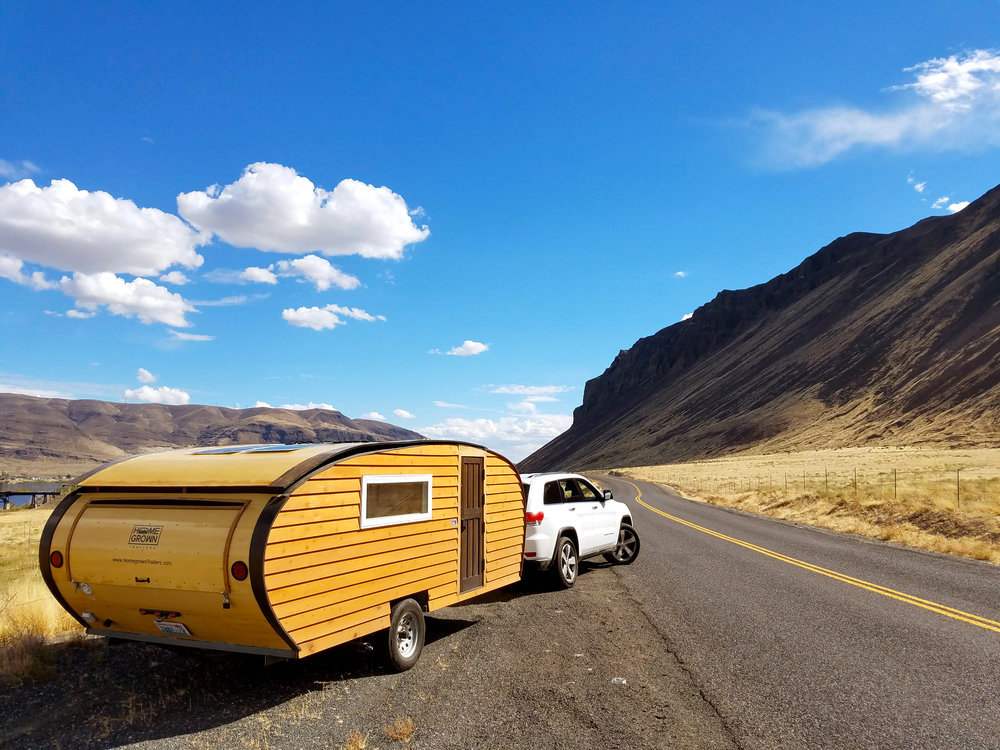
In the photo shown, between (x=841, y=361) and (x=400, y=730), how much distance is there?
108m

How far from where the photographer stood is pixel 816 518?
22.5m

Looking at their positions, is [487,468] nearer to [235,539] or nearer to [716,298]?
[235,539]

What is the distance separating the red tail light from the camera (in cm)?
513

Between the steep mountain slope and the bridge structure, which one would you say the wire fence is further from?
the bridge structure

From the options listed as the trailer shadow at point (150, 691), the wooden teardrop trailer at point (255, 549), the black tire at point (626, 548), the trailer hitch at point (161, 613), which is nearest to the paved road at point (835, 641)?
the black tire at point (626, 548)

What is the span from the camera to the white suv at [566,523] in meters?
9.84

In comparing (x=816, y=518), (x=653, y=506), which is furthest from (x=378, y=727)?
(x=653, y=506)

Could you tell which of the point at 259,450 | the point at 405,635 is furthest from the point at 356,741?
the point at 259,450

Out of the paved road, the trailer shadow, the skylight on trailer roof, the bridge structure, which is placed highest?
the skylight on trailer roof

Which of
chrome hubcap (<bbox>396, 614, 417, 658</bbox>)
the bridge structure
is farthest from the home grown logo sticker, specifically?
the bridge structure

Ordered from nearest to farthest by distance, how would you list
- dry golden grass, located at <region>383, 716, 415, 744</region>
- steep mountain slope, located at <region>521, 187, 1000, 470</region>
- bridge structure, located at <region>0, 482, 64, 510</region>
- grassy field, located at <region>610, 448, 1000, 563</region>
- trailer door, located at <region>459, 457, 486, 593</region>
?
dry golden grass, located at <region>383, 716, 415, 744</region> → trailer door, located at <region>459, 457, 486, 593</region> → grassy field, located at <region>610, 448, 1000, 563</region> → bridge structure, located at <region>0, 482, 64, 510</region> → steep mountain slope, located at <region>521, 187, 1000, 470</region>

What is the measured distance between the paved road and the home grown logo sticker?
488cm

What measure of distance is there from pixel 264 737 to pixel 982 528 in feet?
57.2

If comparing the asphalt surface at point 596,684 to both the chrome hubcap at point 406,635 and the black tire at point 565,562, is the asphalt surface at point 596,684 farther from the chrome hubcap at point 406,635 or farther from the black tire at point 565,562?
the black tire at point 565,562
